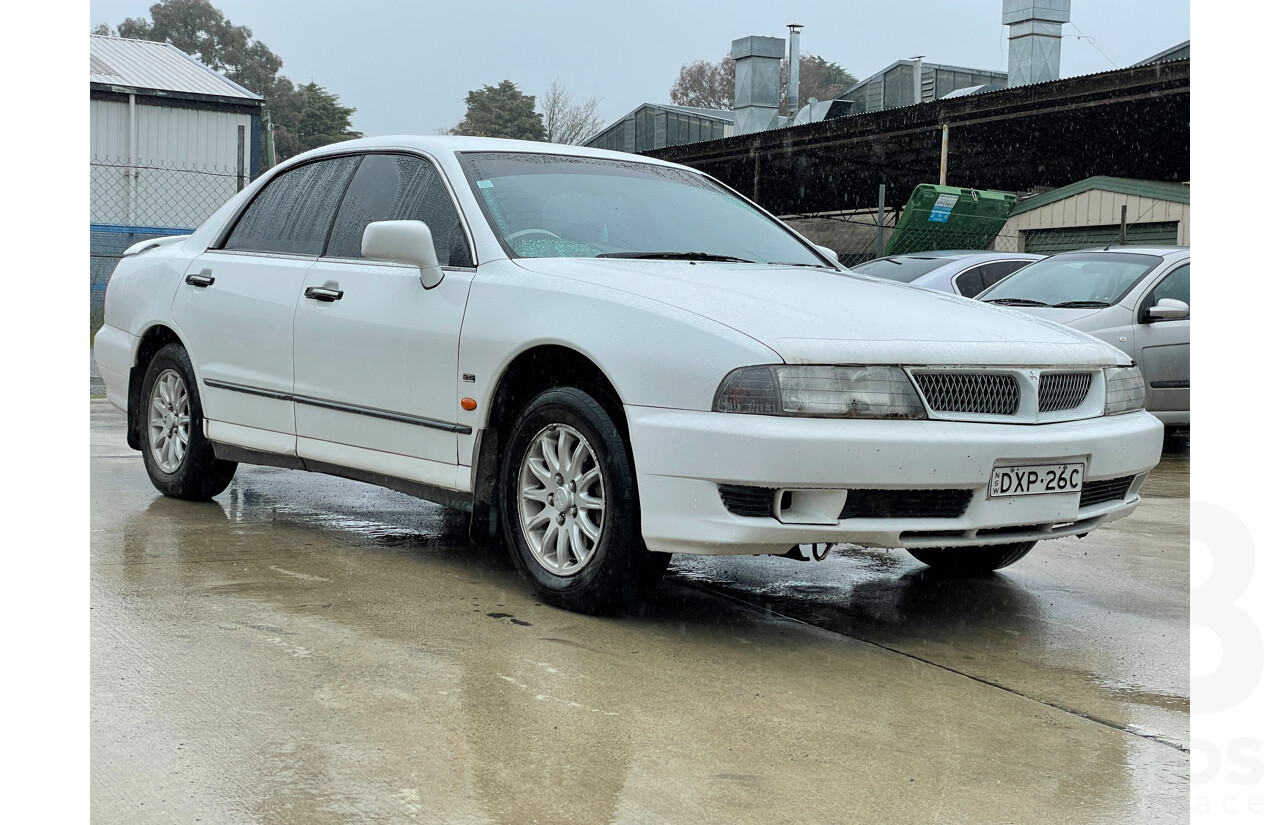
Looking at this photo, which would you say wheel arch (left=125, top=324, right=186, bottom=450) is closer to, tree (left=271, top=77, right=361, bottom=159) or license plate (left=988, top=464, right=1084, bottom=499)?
license plate (left=988, top=464, right=1084, bottom=499)

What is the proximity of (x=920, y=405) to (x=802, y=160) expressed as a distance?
22049 millimetres

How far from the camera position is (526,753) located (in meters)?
3.06

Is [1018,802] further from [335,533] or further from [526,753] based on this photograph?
A: [335,533]

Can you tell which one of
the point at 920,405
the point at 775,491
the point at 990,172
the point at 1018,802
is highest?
the point at 990,172

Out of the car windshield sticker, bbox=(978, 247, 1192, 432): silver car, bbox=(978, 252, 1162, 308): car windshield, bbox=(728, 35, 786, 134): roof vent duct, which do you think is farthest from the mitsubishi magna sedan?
bbox=(728, 35, 786, 134): roof vent duct

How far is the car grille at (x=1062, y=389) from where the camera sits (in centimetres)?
423

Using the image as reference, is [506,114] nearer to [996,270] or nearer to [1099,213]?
[1099,213]

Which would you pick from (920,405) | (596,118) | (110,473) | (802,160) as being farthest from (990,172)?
(596,118)

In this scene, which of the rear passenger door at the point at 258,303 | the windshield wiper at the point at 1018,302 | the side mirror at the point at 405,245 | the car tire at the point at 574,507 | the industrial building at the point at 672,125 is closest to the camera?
the car tire at the point at 574,507

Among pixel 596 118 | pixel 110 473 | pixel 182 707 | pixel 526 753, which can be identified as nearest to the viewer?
pixel 526 753

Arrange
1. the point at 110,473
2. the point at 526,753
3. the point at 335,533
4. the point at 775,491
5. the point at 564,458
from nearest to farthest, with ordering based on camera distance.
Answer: the point at 526,753 < the point at 775,491 < the point at 564,458 < the point at 335,533 < the point at 110,473

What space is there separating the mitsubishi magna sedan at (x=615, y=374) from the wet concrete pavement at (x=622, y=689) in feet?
1.04

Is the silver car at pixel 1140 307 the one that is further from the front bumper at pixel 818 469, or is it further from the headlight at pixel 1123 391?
the front bumper at pixel 818 469

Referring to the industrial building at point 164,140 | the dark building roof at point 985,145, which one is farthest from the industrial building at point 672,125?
the industrial building at point 164,140
